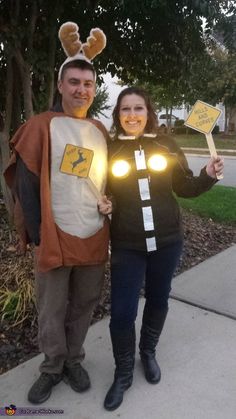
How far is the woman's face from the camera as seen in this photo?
84.5 inches

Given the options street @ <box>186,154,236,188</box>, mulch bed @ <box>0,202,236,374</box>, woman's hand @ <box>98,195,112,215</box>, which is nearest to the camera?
woman's hand @ <box>98,195,112,215</box>

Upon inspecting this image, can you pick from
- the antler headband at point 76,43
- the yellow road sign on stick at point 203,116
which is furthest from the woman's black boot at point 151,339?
the antler headband at point 76,43

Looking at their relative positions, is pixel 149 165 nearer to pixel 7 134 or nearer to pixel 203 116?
pixel 203 116

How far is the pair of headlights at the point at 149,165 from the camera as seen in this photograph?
2.14 meters

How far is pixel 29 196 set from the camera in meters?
2.03

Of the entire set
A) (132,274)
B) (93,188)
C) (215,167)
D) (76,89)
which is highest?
(76,89)

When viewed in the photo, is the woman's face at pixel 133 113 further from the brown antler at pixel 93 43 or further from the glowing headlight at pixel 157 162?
the brown antler at pixel 93 43

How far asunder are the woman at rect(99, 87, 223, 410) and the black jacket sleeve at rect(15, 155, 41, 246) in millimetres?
345

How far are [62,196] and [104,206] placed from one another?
227 millimetres

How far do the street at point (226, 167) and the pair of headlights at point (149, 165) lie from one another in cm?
714

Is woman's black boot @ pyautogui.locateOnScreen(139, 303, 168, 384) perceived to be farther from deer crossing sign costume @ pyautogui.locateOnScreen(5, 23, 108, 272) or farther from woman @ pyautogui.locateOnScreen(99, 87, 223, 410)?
deer crossing sign costume @ pyautogui.locateOnScreen(5, 23, 108, 272)

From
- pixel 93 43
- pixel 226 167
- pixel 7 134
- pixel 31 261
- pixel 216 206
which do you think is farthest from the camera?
pixel 226 167

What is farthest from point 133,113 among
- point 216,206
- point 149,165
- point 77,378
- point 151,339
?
point 216,206

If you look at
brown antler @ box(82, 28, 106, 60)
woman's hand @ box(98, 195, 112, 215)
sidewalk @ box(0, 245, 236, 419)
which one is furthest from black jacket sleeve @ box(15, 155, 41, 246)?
sidewalk @ box(0, 245, 236, 419)
